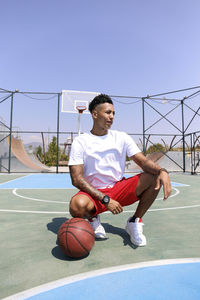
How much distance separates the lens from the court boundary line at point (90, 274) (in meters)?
1.31

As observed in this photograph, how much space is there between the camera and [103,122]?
2332 mm

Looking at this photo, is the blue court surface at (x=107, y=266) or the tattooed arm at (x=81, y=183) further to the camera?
the tattooed arm at (x=81, y=183)

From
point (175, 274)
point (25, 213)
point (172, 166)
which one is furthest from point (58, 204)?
point (172, 166)

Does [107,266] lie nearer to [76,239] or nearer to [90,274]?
[90,274]

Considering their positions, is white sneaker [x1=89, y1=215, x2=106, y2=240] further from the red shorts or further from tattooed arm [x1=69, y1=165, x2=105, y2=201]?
tattooed arm [x1=69, y1=165, x2=105, y2=201]

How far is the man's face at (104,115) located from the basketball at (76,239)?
0.98 m

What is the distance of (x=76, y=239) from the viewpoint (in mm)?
1837

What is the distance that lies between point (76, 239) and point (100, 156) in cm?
82

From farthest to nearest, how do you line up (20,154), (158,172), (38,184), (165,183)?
(20,154)
(38,184)
(158,172)
(165,183)

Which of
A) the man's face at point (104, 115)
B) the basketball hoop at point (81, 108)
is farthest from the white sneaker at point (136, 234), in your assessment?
the basketball hoop at point (81, 108)

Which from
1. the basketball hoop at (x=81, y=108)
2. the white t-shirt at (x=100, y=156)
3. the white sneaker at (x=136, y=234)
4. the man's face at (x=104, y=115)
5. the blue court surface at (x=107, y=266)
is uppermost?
the basketball hoop at (x=81, y=108)

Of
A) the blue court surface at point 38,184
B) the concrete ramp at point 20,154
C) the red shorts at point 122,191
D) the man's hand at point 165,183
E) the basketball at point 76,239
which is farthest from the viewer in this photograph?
the concrete ramp at point 20,154

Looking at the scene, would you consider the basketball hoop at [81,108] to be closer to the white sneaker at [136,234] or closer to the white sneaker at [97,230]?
the white sneaker at [97,230]

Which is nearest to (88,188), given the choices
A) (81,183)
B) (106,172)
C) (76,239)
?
(81,183)
